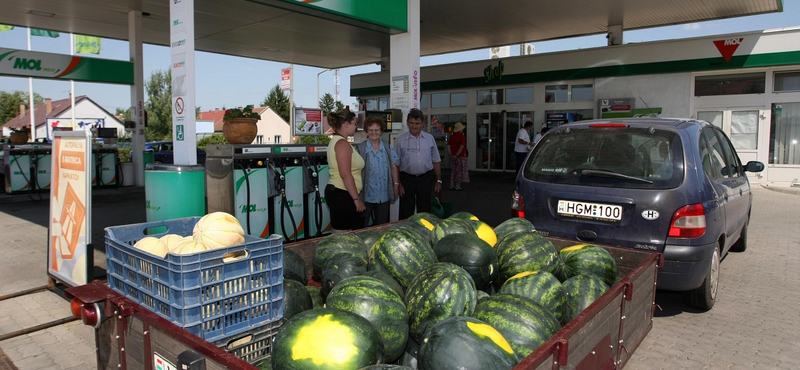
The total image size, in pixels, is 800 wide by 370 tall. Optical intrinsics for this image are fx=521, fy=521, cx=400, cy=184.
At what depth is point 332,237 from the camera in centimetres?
357

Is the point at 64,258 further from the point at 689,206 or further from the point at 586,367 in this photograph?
the point at 689,206

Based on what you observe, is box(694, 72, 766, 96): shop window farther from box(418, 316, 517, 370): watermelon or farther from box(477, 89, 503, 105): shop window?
box(418, 316, 517, 370): watermelon

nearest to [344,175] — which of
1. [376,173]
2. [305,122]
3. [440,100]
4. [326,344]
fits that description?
[376,173]

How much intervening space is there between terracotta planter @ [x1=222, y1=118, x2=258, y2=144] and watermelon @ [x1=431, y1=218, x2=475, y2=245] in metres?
4.19

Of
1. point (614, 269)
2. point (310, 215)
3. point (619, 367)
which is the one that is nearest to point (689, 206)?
point (614, 269)

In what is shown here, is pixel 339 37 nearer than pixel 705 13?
No

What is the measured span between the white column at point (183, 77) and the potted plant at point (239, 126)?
93 cm

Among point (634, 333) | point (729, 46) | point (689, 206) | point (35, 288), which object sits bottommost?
point (35, 288)

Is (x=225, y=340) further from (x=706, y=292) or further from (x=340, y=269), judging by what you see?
(x=706, y=292)

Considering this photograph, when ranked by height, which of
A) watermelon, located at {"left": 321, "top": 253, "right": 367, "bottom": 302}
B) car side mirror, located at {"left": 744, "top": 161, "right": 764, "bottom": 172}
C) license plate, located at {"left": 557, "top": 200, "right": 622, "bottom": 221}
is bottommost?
watermelon, located at {"left": 321, "top": 253, "right": 367, "bottom": 302}

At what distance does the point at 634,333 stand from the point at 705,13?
53.0 ft

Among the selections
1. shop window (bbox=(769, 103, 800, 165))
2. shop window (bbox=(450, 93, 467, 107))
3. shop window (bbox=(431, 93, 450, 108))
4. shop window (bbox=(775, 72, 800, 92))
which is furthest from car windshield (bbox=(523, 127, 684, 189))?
shop window (bbox=(431, 93, 450, 108))

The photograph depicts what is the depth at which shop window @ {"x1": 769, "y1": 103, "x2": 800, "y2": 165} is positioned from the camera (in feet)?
47.6

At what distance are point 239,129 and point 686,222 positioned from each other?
5375 millimetres
